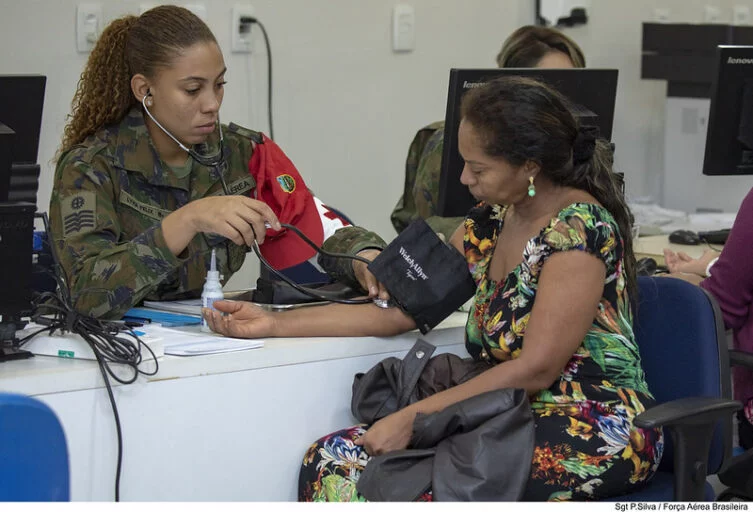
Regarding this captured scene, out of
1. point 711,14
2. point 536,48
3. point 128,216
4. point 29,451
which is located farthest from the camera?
point 711,14

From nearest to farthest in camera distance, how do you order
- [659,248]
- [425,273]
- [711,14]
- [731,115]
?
[425,273] → [731,115] → [659,248] → [711,14]

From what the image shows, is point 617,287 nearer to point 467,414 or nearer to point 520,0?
point 467,414

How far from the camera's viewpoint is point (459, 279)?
1989mm

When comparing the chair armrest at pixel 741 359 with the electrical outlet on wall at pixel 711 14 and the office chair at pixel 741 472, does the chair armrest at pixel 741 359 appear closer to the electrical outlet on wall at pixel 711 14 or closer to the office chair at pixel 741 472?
the office chair at pixel 741 472

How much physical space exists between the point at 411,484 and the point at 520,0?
9.20 feet

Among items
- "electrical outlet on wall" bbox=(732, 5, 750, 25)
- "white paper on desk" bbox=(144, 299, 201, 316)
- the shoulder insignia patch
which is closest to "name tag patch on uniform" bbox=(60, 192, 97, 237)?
"white paper on desk" bbox=(144, 299, 201, 316)

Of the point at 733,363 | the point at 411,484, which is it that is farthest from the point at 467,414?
the point at 733,363

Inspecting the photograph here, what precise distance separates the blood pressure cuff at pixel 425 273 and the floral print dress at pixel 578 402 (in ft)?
0.30

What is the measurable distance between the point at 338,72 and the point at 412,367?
1916mm

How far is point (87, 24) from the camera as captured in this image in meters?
3.04

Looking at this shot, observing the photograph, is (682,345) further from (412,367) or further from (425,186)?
(425,186)

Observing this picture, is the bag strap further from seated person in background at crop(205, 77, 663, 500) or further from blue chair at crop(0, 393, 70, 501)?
blue chair at crop(0, 393, 70, 501)

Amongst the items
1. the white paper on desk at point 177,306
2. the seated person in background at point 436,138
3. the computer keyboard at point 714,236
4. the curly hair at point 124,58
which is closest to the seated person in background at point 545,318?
the white paper on desk at point 177,306

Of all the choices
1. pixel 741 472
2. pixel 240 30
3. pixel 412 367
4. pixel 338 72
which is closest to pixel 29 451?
pixel 412 367
